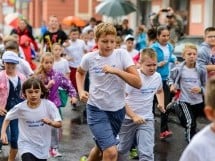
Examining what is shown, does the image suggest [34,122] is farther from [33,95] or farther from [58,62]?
[58,62]

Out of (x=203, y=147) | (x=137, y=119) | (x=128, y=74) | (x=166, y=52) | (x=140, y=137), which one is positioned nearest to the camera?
(x=203, y=147)

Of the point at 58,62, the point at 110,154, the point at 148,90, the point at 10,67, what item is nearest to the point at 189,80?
the point at 148,90

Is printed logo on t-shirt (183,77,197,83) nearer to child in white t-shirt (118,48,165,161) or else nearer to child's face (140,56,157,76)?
child in white t-shirt (118,48,165,161)

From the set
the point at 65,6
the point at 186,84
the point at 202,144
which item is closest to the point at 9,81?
the point at 186,84

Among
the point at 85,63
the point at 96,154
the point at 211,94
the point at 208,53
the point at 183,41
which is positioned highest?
the point at 183,41

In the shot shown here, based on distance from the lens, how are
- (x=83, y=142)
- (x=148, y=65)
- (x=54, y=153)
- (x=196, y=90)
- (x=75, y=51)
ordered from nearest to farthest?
(x=148, y=65) < (x=196, y=90) < (x=54, y=153) < (x=83, y=142) < (x=75, y=51)

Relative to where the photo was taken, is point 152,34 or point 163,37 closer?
point 163,37

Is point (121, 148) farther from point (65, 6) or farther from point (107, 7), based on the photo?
point (65, 6)

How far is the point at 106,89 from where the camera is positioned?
20.1 ft

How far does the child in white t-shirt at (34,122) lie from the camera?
6.07 m

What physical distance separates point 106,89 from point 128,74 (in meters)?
0.33

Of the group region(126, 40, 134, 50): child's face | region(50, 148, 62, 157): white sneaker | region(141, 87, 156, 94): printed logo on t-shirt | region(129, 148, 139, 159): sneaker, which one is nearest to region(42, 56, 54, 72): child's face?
region(50, 148, 62, 157): white sneaker

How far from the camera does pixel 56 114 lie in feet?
20.4

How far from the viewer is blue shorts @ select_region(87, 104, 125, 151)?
6047mm
